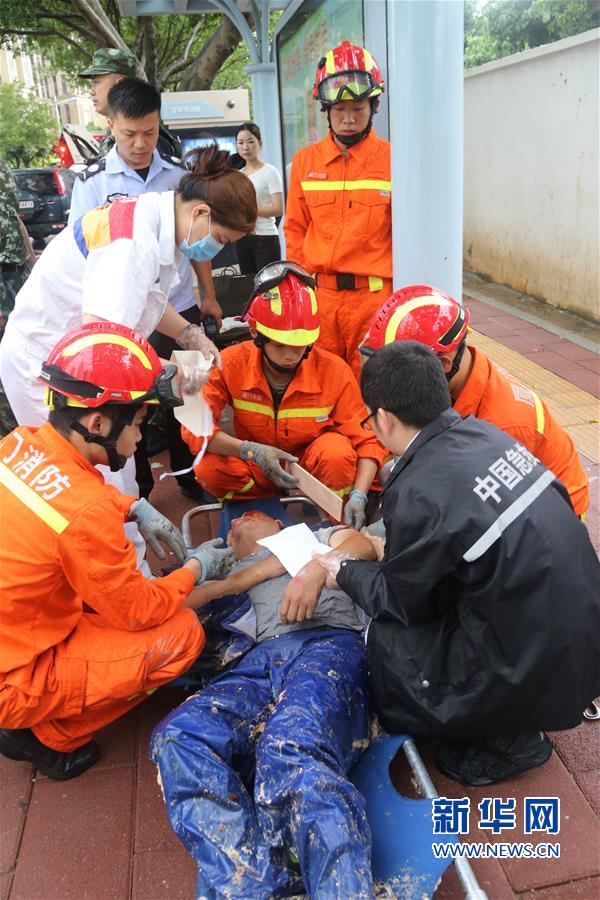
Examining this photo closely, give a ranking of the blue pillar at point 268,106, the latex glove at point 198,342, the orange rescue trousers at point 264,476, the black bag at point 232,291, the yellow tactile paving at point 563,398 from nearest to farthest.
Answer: the latex glove at point 198,342
the orange rescue trousers at point 264,476
the yellow tactile paving at point 563,398
the black bag at point 232,291
the blue pillar at point 268,106

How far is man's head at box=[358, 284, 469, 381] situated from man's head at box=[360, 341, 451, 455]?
1.41ft

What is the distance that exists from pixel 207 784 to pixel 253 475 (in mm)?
1750

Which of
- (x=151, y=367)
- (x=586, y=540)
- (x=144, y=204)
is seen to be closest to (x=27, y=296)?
(x=144, y=204)

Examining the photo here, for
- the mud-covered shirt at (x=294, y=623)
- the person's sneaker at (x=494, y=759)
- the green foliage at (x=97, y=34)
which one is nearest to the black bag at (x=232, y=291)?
the mud-covered shirt at (x=294, y=623)

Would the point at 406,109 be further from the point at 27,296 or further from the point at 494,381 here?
the point at 27,296

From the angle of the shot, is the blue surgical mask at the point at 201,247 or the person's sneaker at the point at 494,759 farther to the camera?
the blue surgical mask at the point at 201,247

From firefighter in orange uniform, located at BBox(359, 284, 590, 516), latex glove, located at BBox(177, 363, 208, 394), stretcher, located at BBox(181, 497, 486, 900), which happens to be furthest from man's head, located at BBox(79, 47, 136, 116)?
stretcher, located at BBox(181, 497, 486, 900)

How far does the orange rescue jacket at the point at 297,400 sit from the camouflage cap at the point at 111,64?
2.05m

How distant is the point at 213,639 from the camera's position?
270 centimetres

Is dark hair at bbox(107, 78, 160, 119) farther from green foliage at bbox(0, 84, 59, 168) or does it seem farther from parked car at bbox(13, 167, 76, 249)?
green foliage at bbox(0, 84, 59, 168)

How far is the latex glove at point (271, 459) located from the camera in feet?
10.7

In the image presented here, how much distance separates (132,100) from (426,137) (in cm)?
140

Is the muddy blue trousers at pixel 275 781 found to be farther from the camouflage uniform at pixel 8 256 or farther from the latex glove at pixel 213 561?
the camouflage uniform at pixel 8 256

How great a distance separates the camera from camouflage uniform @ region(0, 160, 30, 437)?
3.67 m
